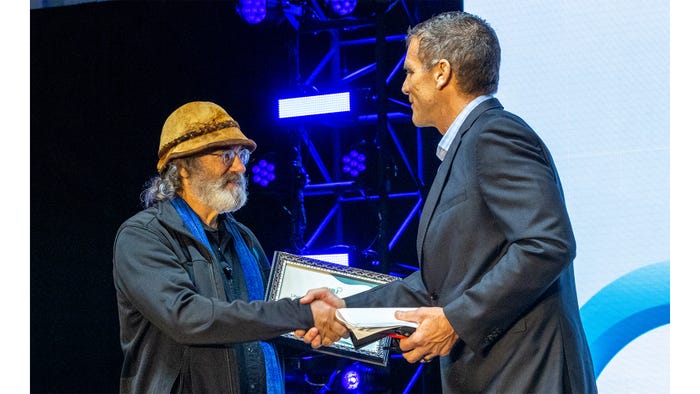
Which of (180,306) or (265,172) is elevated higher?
(265,172)

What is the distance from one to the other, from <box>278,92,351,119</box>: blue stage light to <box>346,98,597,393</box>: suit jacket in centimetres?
356

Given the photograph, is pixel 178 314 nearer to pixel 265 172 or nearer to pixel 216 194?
pixel 216 194

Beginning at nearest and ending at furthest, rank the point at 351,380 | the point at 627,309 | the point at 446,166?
A: the point at 446,166
the point at 627,309
the point at 351,380

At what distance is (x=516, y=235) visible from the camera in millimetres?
2381

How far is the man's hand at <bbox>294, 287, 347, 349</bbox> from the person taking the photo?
3.16 m

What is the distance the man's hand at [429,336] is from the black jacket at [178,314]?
75 cm

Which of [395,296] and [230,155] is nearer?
[395,296]

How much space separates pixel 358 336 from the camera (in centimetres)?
268

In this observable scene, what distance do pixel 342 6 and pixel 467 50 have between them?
12.0ft

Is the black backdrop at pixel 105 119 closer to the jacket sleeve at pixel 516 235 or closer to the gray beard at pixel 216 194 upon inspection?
the gray beard at pixel 216 194

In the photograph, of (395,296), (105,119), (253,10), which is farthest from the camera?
(105,119)

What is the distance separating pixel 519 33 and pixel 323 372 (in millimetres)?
2885

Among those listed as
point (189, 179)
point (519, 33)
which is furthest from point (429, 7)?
point (189, 179)

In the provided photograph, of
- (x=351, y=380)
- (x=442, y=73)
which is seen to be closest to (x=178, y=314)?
(x=442, y=73)
